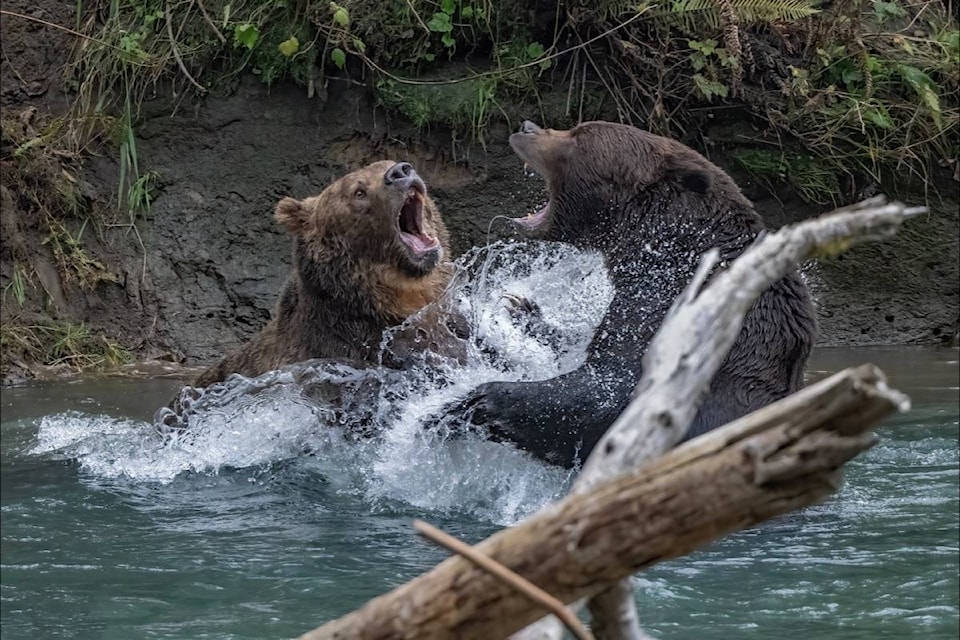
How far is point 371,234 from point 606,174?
116 cm

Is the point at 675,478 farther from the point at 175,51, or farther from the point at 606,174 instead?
the point at 175,51

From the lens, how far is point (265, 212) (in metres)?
10.3

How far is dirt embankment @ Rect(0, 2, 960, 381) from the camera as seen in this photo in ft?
33.0

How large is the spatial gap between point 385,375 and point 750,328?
175 cm

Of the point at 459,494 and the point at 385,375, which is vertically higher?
the point at 385,375

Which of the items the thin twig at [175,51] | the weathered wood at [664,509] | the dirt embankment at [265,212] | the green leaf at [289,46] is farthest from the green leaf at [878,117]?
the weathered wood at [664,509]

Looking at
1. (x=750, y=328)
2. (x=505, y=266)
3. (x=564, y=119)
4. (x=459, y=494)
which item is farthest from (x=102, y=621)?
(x=564, y=119)

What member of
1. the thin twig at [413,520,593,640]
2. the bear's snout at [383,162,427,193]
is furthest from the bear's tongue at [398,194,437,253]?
the thin twig at [413,520,593,640]

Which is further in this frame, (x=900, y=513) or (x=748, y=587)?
(x=900, y=513)

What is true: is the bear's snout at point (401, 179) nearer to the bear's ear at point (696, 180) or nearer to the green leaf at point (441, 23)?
the bear's ear at point (696, 180)

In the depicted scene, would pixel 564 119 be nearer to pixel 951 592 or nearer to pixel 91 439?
pixel 91 439

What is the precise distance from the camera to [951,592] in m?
4.50

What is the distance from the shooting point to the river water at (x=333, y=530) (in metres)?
4.40

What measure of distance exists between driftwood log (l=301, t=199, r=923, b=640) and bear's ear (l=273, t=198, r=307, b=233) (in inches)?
196
